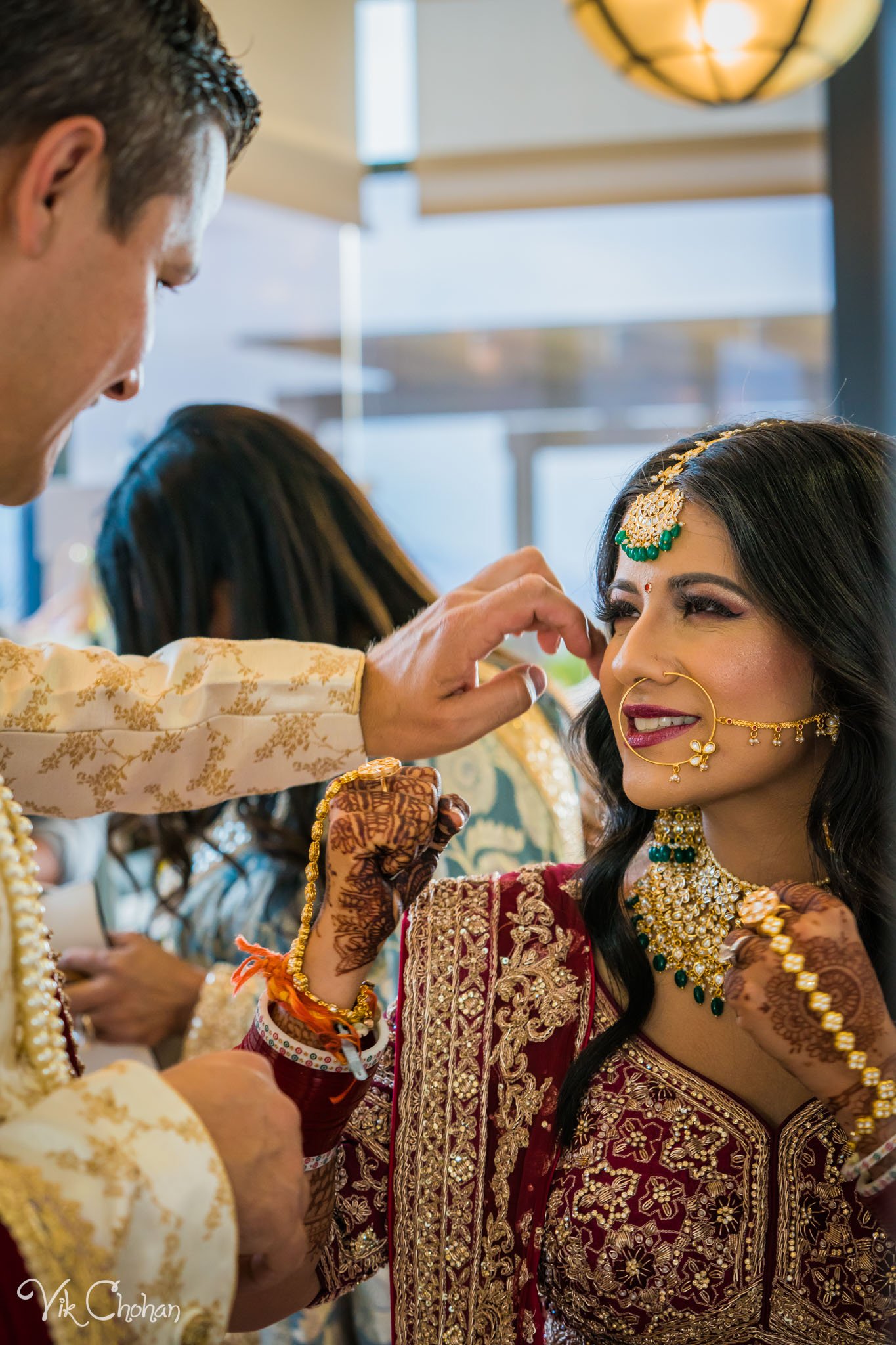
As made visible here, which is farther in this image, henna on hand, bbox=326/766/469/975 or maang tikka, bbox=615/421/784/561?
maang tikka, bbox=615/421/784/561

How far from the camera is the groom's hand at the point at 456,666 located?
137cm

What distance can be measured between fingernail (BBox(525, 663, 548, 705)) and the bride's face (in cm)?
11

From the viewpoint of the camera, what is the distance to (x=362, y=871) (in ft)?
3.71

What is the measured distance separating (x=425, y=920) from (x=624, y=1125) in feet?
0.98

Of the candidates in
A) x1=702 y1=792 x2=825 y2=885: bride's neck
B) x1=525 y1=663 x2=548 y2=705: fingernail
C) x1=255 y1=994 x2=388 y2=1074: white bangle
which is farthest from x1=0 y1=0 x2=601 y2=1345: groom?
x1=702 y1=792 x2=825 y2=885: bride's neck

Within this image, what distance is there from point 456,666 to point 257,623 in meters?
0.46

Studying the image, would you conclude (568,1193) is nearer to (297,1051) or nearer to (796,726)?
(297,1051)

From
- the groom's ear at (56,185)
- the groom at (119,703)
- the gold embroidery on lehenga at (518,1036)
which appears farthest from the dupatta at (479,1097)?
the groom's ear at (56,185)

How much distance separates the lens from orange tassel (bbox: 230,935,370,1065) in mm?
1111

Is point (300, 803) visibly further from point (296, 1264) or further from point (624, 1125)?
point (296, 1264)

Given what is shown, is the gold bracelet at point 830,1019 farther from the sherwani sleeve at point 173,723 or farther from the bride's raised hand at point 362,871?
the sherwani sleeve at point 173,723

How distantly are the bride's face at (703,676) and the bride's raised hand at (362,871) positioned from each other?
28 cm

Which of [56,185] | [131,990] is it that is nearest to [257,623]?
[131,990]
